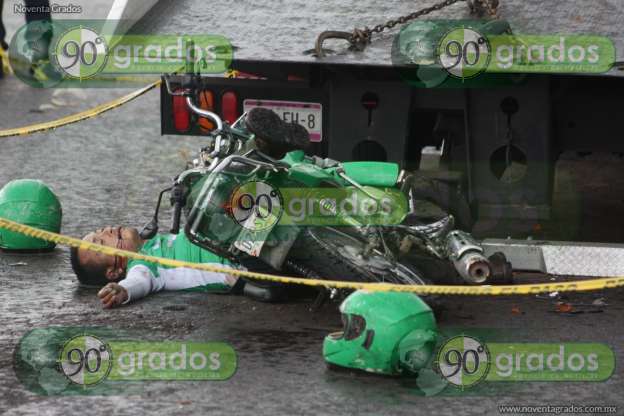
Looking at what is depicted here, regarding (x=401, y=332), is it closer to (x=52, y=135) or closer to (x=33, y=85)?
(x=52, y=135)

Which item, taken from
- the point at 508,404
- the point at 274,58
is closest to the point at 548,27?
the point at 274,58

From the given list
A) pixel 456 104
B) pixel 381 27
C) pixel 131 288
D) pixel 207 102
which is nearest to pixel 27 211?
pixel 207 102

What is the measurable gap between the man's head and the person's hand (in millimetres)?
258

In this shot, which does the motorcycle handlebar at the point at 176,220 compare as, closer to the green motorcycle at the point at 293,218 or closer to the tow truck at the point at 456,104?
the green motorcycle at the point at 293,218

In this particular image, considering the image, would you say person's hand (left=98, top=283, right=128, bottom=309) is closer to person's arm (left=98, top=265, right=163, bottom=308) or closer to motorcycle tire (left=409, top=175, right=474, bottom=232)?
person's arm (left=98, top=265, right=163, bottom=308)

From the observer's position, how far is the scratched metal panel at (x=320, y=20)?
6770 millimetres

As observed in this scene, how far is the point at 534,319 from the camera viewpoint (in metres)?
6.25

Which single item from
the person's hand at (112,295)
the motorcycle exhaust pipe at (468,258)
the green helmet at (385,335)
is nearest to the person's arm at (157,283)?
the person's hand at (112,295)

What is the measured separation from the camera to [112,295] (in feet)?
21.0

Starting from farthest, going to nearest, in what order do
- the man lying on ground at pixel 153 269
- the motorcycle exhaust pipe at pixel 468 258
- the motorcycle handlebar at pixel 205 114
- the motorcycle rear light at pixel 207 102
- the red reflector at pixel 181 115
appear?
the red reflector at pixel 181 115 → the motorcycle rear light at pixel 207 102 → the man lying on ground at pixel 153 269 → the motorcycle handlebar at pixel 205 114 → the motorcycle exhaust pipe at pixel 468 258

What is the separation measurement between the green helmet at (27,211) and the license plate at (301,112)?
1.35m

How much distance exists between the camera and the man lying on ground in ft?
21.6

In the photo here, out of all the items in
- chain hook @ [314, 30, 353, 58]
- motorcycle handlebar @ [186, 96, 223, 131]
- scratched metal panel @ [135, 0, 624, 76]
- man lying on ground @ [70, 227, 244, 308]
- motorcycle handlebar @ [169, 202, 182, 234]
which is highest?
scratched metal panel @ [135, 0, 624, 76]

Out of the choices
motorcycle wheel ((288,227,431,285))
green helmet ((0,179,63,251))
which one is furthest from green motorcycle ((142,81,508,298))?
green helmet ((0,179,63,251))
